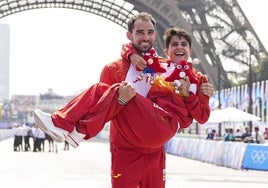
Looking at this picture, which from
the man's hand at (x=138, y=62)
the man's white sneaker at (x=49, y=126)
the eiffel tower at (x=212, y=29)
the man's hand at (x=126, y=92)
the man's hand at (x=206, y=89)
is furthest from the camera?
the eiffel tower at (x=212, y=29)

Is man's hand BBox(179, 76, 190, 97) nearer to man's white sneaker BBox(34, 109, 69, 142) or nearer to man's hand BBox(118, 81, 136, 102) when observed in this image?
man's hand BBox(118, 81, 136, 102)

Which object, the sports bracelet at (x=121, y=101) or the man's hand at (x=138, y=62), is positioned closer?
the sports bracelet at (x=121, y=101)

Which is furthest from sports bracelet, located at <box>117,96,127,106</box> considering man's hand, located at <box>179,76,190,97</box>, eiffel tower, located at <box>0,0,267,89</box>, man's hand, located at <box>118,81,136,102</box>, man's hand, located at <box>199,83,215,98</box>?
eiffel tower, located at <box>0,0,267,89</box>

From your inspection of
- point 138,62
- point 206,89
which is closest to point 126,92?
point 138,62

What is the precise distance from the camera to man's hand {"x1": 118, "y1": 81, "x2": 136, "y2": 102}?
4707 mm

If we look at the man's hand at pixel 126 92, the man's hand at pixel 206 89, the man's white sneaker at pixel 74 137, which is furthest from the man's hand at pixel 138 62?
the man's white sneaker at pixel 74 137

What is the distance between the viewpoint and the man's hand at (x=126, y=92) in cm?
471

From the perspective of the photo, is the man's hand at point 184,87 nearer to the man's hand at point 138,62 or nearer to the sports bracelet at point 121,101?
the man's hand at point 138,62

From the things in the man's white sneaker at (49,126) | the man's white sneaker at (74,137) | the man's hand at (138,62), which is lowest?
the man's white sneaker at (74,137)

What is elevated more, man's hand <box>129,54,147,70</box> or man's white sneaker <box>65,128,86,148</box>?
man's hand <box>129,54,147,70</box>

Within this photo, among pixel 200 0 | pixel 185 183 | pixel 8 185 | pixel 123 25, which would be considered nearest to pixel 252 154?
pixel 185 183

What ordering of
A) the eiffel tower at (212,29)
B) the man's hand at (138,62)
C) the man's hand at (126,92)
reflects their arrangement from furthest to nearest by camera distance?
the eiffel tower at (212,29) < the man's hand at (138,62) < the man's hand at (126,92)

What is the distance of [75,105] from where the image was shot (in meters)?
4.69

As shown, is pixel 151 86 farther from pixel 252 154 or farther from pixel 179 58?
pixel 252 154
